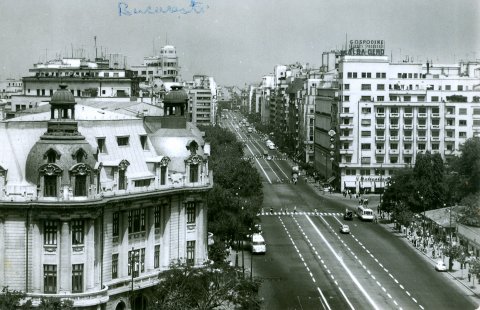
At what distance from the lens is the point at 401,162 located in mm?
183875

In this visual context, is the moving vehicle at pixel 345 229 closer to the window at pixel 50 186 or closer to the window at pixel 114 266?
the window at pixel 114 266

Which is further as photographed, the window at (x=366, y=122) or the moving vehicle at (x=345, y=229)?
the window at (x=366, y=122)

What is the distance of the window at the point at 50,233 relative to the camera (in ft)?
255

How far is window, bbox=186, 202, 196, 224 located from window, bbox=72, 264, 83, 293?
16.2m

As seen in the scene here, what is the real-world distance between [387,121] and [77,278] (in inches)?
4479

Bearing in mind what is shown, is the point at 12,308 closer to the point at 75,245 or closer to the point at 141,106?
the point at 75,245

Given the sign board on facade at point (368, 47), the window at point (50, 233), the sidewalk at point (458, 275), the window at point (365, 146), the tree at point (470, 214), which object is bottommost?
the sidewalk at point (458, 275)

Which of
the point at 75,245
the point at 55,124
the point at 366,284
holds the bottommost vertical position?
the point at 366,284

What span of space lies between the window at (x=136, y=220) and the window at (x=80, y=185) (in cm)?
800

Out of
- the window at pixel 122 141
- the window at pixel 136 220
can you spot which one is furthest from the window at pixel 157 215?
the window at pixel 122 141

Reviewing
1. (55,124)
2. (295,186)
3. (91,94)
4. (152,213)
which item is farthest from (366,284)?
(295,186)

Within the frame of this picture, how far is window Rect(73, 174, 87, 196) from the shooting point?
255ft

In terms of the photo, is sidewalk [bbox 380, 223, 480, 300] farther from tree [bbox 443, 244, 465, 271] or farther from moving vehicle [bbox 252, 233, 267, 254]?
moving vehicle [bbox 252, 233, 267, 254]

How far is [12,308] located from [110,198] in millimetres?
13038
